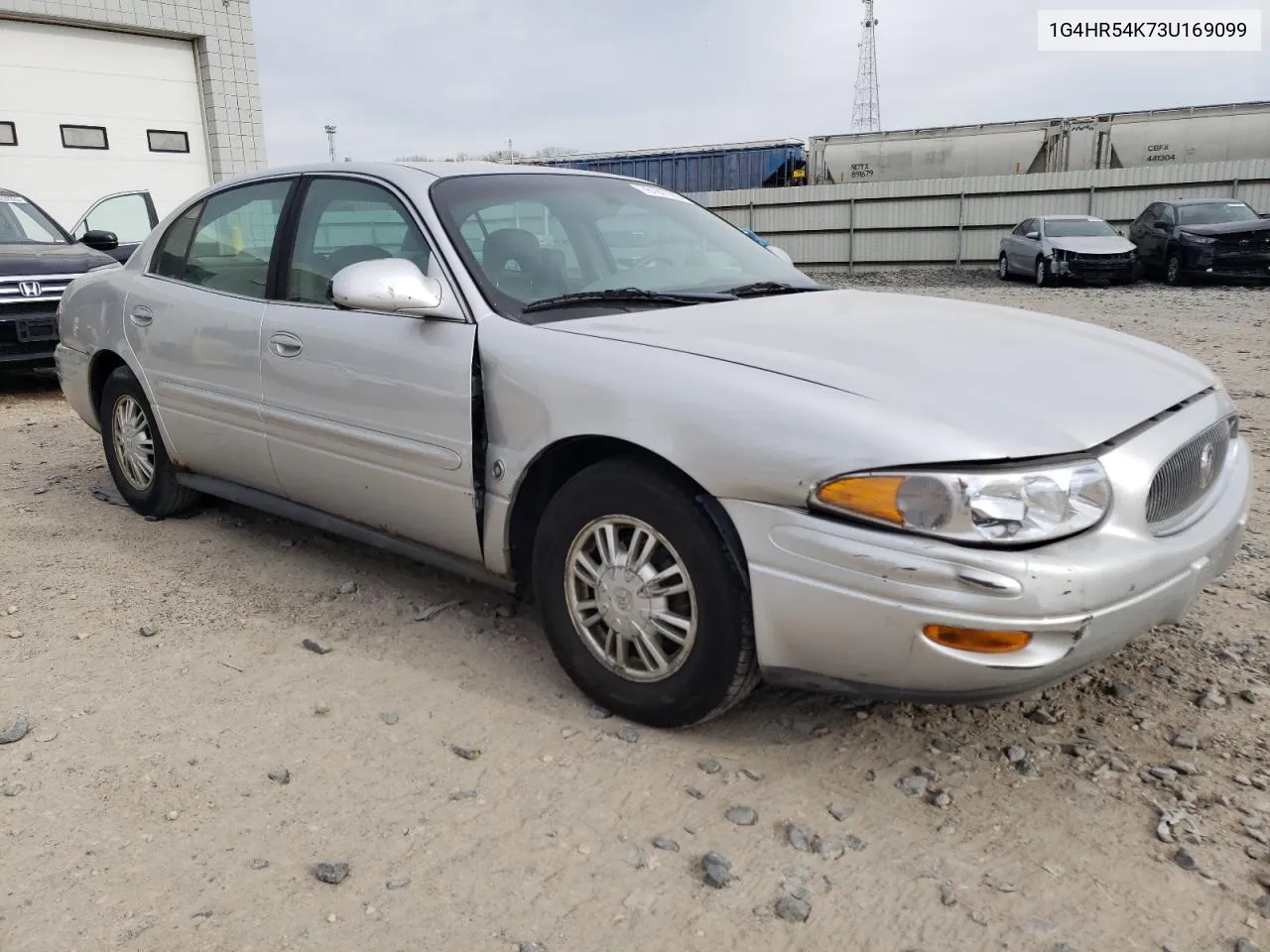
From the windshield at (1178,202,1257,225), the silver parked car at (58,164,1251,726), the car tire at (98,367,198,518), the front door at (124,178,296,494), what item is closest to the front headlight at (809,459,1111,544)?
the silver parked car at (58,164,1251,726)

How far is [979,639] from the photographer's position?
2230 mm

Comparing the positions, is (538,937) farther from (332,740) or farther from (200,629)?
(200,629)

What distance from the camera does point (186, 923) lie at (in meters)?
2.10

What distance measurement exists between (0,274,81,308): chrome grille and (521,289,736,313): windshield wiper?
6.02 m

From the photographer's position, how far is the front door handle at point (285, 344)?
3582mm

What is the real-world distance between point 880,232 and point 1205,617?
2079 centimetres

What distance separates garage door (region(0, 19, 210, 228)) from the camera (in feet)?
44.9

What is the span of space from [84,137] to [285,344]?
13142 mm

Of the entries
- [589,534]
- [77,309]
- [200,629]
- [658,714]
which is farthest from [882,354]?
[77,309]

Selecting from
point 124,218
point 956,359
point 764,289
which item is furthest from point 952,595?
point 124,218

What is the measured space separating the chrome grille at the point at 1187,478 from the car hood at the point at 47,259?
8.00m

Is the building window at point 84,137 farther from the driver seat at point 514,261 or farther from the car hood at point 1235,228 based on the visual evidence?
the car hood at point 1235,228

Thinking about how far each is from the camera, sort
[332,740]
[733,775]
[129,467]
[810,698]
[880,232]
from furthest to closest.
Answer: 1. [880,232]
2. [129,467]
3. [810,698]
4. [332,740]
5. [733,775]

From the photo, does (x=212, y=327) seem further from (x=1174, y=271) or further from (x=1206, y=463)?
(x=1174, y=271)
